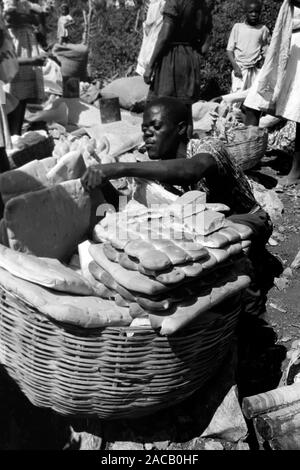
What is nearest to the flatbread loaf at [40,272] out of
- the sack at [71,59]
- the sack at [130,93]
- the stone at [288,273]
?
the stone at [288,273]

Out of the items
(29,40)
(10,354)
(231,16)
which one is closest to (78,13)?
(231,16)

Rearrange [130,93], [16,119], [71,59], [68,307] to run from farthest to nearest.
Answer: [71,59], [130,93], [16,119], [68,307]

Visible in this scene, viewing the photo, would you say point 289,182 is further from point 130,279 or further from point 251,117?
point 130,279

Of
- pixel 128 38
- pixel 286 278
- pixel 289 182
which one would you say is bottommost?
pixel 128 38

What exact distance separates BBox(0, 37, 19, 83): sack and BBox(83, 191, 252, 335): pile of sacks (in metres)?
1.75

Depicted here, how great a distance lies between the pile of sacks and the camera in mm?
1636

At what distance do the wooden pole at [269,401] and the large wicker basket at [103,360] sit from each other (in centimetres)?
20

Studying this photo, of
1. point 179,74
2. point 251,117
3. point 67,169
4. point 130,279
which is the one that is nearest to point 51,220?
point 67,169

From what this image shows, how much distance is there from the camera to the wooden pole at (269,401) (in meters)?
1.94

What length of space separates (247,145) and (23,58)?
2426 millimetres

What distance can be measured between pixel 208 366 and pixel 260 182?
3.41 meters

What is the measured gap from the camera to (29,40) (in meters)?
5.75

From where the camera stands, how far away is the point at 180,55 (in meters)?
4.93

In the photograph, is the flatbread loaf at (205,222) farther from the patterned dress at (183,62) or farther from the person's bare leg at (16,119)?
the person's bare leg at (16,119)
